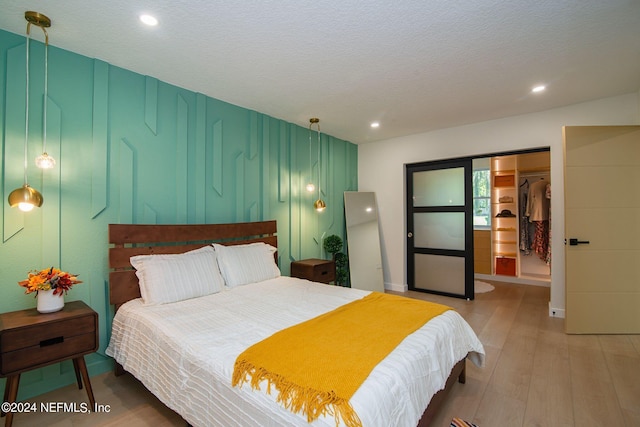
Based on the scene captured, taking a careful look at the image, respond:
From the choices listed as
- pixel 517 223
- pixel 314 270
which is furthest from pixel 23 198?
pixel 517 223

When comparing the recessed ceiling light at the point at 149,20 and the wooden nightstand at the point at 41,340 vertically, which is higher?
the recessed ceiling light at the point at 149,20

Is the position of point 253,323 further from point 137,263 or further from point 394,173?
point 394,173

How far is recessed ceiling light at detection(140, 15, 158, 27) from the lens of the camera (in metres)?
1.93

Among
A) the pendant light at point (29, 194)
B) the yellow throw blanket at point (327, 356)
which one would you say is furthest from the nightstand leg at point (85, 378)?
the yellow throw blanket at point (327, 356)

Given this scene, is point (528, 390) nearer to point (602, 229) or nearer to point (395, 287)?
point (602, 229)

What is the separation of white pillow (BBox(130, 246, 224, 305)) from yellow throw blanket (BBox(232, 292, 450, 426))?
3.75 ft

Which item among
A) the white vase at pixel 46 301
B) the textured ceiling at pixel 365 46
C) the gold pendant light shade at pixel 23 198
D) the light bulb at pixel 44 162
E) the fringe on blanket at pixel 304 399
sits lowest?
the fringe on blanket at pixel 304 399

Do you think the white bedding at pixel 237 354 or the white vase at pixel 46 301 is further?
the white vase at pixel 46 301

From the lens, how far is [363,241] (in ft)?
16.6

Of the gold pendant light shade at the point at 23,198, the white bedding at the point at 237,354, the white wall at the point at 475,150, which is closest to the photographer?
the white bedding at the point at 237,354

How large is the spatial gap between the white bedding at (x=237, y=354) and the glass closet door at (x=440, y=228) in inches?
98.9

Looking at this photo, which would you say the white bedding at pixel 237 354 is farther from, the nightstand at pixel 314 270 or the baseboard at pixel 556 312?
the baseboard at pixel 556 312

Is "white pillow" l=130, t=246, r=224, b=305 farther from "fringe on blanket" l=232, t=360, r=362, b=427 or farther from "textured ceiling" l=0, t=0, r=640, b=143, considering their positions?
"textured ceiling" l=0, t=0, r=640, b=143

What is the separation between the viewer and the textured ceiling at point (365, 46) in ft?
6.18
